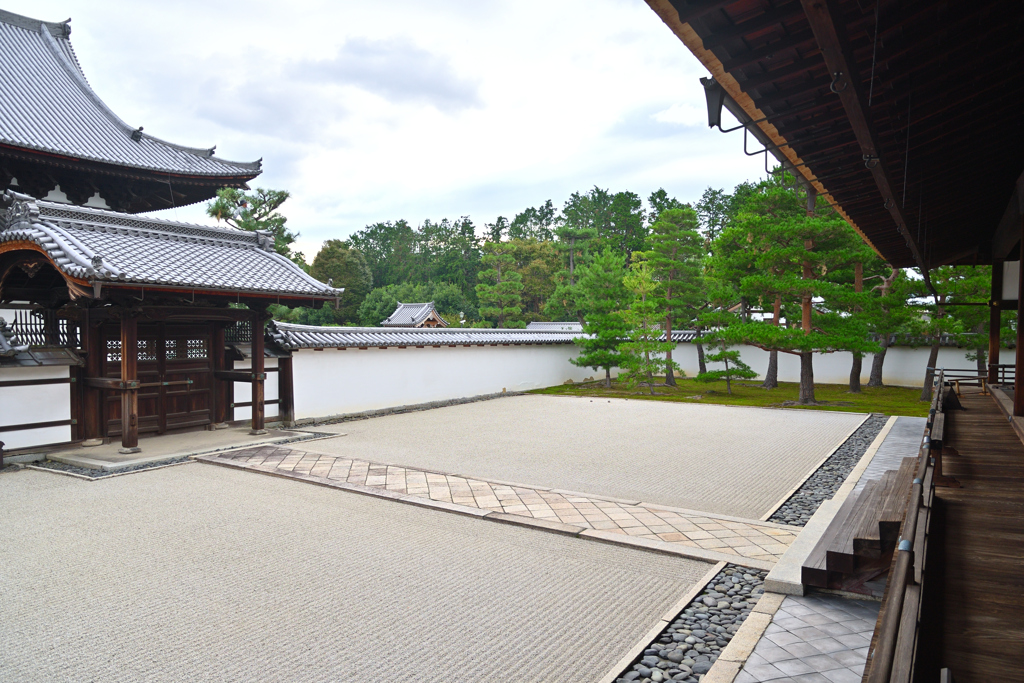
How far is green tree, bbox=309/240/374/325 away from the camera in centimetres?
3922

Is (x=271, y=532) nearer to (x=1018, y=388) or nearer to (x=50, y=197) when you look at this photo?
(x=1018, y=388)

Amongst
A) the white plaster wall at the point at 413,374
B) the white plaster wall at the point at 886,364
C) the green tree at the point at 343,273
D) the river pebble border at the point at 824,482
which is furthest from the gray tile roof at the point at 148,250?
the green tree at the point at 343,273

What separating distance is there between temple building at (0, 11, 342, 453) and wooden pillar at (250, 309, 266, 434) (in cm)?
2

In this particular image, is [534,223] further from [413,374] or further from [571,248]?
[413,374]

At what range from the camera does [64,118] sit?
462 inches

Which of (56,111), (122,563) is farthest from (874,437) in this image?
(56,111)

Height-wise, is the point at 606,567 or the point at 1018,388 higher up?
the point at 1018,388

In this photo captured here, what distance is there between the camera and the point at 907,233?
4.41 m

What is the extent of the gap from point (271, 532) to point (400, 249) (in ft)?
163

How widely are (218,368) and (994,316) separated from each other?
12.1 meters

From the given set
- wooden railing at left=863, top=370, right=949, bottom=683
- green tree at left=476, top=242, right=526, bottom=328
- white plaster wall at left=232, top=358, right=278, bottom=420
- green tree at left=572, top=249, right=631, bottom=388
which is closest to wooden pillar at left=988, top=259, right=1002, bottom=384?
wooden railing at left=863, top=370, right=949, bottom=683

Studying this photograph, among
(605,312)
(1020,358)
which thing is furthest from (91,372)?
(605,312)

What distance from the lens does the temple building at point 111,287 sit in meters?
8.14

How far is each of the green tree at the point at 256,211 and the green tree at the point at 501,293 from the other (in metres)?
10.5
